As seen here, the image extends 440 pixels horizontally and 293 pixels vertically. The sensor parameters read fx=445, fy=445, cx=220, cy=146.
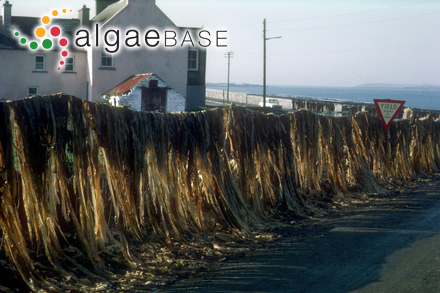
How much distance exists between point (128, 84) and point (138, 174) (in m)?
23.0

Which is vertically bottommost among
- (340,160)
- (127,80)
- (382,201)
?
(382,201)

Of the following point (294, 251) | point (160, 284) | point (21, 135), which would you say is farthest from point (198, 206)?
point (21, 135)

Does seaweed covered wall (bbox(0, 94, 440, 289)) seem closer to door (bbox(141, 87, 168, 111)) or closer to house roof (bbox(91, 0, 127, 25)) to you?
door (bbox(141, 87, 168, 111))

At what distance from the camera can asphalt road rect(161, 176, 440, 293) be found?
14.0 feet

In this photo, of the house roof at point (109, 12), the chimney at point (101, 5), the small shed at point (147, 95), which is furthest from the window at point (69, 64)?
the chimney at point (101, 5)

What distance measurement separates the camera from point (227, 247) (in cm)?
538

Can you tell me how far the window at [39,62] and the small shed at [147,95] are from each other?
5.79 meters

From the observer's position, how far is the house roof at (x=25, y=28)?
29670 mm

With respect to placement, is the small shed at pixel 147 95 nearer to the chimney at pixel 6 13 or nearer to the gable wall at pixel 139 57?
the gable wall at pixel 139 57

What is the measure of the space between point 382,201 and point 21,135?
6.49 meters

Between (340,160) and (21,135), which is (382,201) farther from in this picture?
(21,135)

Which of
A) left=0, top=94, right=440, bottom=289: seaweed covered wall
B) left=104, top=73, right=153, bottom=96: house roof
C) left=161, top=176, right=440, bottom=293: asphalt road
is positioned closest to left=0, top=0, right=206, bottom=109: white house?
left=104, top=73, right=153, bottom=96: house roof

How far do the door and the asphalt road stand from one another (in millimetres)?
20737

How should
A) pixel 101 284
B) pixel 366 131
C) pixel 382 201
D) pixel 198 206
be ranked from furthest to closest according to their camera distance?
1. pixel 366 131
2. pixel 382 201
3. pixel 198 206
4. pixel 101 284
